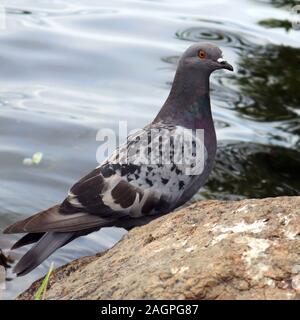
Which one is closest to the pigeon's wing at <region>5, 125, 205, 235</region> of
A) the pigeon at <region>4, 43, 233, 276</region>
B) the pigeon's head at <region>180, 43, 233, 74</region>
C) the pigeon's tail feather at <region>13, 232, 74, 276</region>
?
the pigeon at <region>4, 43, 233, 276</region>

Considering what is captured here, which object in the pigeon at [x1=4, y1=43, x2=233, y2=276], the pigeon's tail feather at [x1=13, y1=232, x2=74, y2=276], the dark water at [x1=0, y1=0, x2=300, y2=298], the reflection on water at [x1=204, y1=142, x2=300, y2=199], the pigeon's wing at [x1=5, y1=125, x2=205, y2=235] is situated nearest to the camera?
the pigeon's tail feather at [x1=13, y1=232, x2=74, y2=276]

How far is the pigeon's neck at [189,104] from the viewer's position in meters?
7.22

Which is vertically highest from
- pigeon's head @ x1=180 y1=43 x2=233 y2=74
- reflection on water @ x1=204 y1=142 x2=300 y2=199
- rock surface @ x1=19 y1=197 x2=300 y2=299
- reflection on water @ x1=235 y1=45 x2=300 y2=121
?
pigeon's head @ x1=180 y1=43 x2=233 y2=74

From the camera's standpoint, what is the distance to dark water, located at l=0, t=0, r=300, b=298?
10.5m

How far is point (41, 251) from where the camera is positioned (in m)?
6.28

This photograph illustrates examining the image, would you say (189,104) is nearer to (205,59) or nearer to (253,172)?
(205,59)

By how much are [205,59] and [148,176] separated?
117cm

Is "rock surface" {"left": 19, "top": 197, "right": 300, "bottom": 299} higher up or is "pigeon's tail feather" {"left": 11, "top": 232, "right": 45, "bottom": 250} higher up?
"rock surface" {"left": 19, "top": 197, "right": 300, "bottom": 299}

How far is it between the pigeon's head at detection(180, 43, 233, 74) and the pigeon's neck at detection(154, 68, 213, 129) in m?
0.06

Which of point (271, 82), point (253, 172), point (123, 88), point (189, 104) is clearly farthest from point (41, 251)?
point (271, 82)

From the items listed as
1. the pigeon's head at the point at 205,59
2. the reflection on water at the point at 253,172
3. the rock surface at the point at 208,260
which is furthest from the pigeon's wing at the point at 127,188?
the reflection on water at the point at 253,172

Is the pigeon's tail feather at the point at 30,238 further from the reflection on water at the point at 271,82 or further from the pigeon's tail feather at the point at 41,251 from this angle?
the reflection on water at the point at 271,82

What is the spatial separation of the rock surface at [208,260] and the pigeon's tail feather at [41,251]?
0.70 m

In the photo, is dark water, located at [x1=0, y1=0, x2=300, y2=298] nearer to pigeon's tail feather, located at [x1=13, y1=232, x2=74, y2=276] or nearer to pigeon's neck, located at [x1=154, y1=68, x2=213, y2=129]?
pigeon's tail feather, located at [x1=13, y1=232, x2=74, y2=276]
